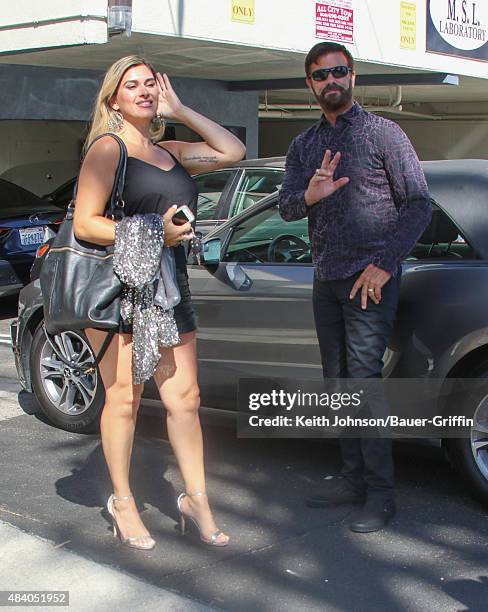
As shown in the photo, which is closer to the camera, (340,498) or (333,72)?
(333,72)

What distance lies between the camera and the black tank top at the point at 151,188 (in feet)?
11.6

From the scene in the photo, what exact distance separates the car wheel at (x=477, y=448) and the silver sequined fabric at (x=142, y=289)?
1.37 meters

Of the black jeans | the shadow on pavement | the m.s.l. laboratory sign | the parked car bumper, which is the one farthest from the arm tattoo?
the m.s.l. laboratory sign

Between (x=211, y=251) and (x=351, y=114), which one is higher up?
(x=351, y=114)

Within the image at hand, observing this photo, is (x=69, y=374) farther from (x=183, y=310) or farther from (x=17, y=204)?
(x=17, y=204)

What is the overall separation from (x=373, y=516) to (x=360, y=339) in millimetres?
741

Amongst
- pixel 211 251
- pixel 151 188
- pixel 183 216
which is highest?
pixel 151 188

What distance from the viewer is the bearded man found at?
3803 mm

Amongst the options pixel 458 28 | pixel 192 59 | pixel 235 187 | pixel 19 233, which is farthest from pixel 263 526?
pixel 458 28

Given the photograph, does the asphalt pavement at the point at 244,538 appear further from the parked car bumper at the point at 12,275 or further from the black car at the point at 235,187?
the parked car bumper at the point at 12,275

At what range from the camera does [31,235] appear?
32.0 feet

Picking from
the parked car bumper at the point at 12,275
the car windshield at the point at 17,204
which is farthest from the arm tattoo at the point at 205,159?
the car windshield at the point at 17,204

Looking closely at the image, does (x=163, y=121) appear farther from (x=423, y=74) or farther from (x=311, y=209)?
(x=423, y=74)

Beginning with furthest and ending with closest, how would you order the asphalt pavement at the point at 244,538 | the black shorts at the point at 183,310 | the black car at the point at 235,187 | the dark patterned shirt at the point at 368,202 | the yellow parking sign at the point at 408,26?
the yellow parking sign at the point at 408,26 < the black car at the point at 235,187 < the dark patterned shirt at the point at 368,202 < the black shorts at the point at 183,310 < the asphalt pavement at the point at 244,538
